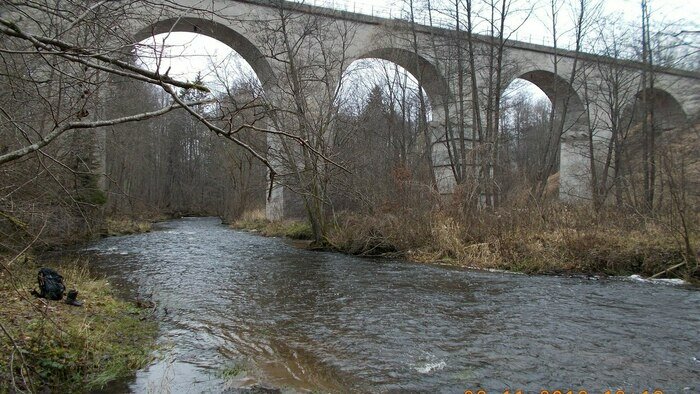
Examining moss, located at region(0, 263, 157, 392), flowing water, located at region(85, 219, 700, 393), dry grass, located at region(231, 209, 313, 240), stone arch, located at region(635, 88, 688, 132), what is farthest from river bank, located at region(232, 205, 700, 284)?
moss, located at region(0, 263, 157, 392)

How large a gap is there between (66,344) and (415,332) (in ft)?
11.7

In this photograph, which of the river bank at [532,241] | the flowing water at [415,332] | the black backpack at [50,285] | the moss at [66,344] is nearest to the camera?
the moss at [66,344]

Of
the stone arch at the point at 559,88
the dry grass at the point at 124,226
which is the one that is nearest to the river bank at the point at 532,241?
the dry grass at the point at 124,226

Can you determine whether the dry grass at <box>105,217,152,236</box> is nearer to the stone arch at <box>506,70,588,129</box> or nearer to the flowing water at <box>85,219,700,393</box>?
the flowing water at <box>85,219,700,393</box>

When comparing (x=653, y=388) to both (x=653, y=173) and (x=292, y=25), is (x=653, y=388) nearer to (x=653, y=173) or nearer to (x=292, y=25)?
(x=653, y=173)

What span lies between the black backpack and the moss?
22 cm

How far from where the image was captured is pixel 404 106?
2144cm

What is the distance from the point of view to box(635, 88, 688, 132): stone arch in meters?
16.5

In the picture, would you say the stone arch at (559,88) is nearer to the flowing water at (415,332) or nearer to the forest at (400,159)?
the forest at (400,159)

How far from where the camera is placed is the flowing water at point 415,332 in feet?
13.1

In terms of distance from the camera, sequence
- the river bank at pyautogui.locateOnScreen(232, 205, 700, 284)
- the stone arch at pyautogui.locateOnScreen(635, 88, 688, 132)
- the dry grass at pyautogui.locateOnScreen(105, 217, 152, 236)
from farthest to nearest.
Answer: the dry grass at pyautogui.locateOnScreen(105, 217, 152, 236)
the stone arch at pyautogui.locateOnScreen(635, 88, 688, 132)
the river bank at pyautogui.locateOnScreen(232, 205, 700, 284)

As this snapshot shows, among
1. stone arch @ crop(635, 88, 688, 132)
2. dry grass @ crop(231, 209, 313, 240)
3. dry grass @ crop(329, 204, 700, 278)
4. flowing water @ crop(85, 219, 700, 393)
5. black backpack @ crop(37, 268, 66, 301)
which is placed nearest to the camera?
flowing water @ crop(85, 219, 700, 393)

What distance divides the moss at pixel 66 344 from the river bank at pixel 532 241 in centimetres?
798

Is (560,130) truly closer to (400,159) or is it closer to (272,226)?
(400,159)
